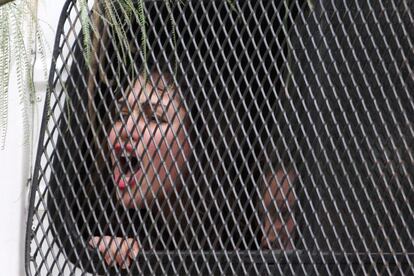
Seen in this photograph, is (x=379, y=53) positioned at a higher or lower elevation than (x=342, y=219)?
higher

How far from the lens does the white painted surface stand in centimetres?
389

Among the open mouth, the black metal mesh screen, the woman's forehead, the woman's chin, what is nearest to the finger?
the black metal mesh screen

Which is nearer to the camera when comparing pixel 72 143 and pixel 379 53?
pixel 379 53

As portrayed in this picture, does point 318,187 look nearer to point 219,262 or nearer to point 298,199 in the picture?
point 298,199

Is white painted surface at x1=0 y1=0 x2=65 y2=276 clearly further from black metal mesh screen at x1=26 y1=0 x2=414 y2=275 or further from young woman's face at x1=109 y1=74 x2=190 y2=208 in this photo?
young woman's face at x1=109 y1=74 x2=190 y2=208

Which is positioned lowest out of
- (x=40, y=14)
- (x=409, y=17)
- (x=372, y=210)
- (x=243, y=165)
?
(x=372, y=210)

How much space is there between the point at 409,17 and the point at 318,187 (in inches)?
22.7

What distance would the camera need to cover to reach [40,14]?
3.89 metres

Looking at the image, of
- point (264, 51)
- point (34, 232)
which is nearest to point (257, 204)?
point (264, 51)

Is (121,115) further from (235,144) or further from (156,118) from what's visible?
(235,144)

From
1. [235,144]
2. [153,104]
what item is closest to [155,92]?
[153,104]

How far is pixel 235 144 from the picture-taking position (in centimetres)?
376

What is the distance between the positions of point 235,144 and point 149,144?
281 millimetres

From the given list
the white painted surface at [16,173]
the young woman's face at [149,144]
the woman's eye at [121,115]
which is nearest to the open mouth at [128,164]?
the young woman's face at [149,144]
